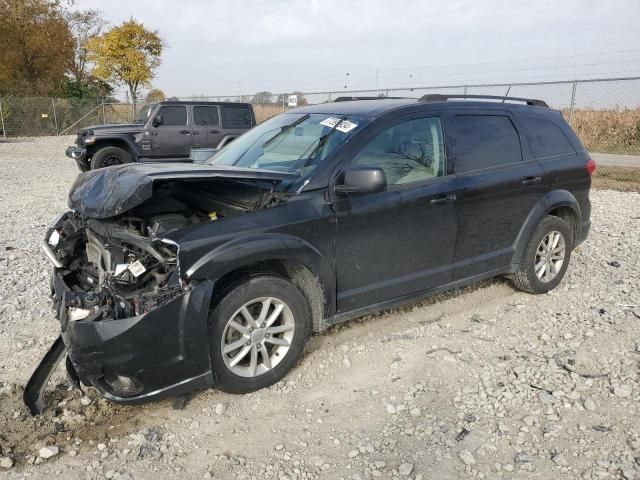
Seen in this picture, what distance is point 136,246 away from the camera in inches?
126

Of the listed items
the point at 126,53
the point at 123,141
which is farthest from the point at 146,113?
the point at 126,53

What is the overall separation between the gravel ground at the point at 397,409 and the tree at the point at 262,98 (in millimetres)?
19240

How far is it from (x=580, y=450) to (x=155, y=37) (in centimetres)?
3540

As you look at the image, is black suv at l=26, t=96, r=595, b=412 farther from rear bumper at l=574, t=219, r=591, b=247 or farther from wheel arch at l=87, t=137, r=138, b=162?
wheel arch at l=87, t=137, r=138, b=162

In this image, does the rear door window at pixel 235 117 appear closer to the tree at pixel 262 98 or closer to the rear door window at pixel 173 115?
the rear door window at pixel 173 115

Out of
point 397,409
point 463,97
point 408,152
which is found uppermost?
point 463,97

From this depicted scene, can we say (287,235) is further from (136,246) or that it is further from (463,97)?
(463,97)

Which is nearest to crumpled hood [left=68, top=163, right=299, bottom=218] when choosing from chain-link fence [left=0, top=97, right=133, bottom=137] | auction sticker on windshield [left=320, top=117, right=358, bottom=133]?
auction sticker on windshield [left=320, top=117, right=358, bottom=133]

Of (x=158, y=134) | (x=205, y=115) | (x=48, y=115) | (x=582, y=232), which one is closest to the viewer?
(x=582, y=232)

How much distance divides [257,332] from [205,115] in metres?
11.0

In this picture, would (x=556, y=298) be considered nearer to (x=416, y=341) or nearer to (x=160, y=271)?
(x=416, y=341)

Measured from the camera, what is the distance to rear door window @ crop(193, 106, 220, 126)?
1313 centimetres

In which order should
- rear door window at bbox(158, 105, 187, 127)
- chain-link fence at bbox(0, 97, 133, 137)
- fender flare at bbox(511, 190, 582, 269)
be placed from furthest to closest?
chain-link fence at bbox(0, 97, 133, 137) → rear door window at bbox(158, 105, 187, 127) → fender flare at bbox(511, 190, 582, 269)

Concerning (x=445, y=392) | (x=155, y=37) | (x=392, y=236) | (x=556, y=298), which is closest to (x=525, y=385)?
(x=445, y=392)
